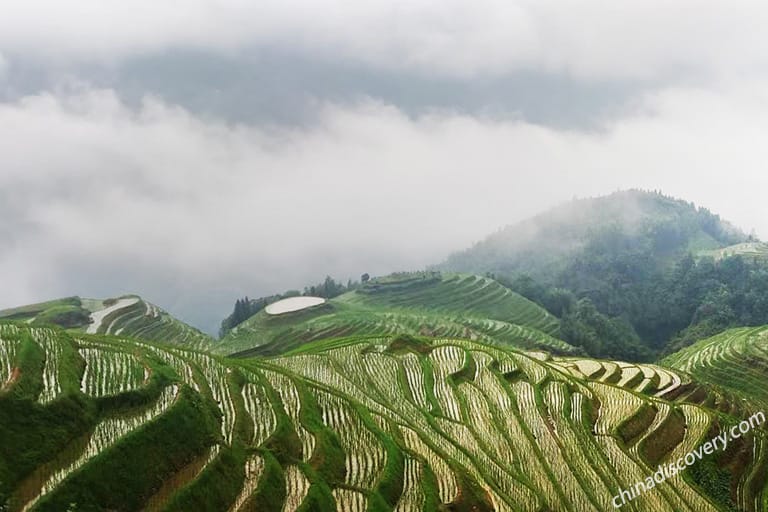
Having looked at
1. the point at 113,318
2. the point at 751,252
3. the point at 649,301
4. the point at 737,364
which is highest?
the point at 113,318

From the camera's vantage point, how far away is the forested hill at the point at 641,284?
93812mm

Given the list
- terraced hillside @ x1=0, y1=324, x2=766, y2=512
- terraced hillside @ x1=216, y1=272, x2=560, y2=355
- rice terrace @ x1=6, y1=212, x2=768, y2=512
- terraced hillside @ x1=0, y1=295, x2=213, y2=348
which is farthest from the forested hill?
terraced hillside @ x1=0, y1=324, x2=766, y2=512

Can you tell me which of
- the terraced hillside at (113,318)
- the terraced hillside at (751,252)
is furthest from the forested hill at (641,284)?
the terraced hillside at (113,318)

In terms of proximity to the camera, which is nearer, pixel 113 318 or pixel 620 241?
pixel 113 318

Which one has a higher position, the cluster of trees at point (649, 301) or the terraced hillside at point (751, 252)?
the terraced hillside at point (751, 252)

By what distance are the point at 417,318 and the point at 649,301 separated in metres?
58.7

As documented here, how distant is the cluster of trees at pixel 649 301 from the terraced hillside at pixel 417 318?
7.49 meters

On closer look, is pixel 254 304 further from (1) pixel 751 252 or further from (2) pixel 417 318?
(1) pixel 751 252

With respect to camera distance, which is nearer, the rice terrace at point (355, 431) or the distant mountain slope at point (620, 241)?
the rice terrace at point (355, 431)

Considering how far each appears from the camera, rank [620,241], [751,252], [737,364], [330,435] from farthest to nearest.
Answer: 1. [620,241]
2. [751,252]
3. [737,364]
4. [330,435]

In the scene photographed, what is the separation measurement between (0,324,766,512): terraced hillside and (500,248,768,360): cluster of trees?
192 ft

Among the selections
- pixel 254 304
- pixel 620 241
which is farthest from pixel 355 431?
pixel 620 241

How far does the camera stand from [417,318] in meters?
82.2

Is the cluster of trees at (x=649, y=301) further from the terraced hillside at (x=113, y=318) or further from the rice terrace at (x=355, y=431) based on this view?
the terraced hillside at (x=113, y=318)
